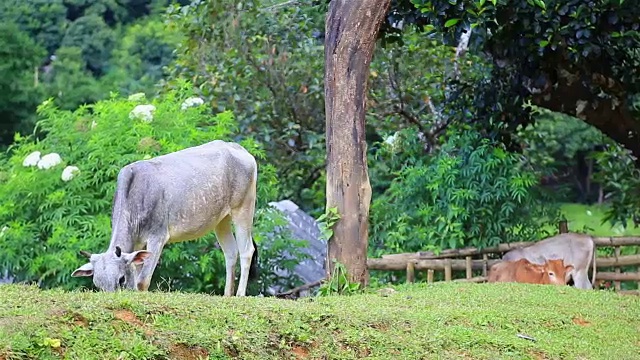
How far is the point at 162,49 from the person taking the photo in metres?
27.9

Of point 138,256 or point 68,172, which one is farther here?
point 68,172

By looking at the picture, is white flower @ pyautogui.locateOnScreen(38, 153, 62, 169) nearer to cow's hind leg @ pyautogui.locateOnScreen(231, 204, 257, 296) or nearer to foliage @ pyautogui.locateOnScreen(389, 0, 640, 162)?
cow's hind leg @ pyautogui.locateOnScreen(231, 204, 257, 296)

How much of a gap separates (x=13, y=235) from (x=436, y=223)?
4.92 m

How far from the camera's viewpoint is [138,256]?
7871mm

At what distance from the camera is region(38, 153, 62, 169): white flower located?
10.4 m

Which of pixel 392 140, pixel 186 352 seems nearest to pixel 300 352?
pixel 186 352

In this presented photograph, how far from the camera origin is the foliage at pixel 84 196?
1052cm

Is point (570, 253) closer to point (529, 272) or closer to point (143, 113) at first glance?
point (529, 272)

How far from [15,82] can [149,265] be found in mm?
10446

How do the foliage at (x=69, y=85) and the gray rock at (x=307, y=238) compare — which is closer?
the gray rock at (x=307, y=238)

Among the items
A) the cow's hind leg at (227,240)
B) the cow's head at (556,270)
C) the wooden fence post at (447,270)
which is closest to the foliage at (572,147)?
the cow's head at (556,270)

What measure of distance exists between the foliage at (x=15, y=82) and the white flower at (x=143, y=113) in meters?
7.32

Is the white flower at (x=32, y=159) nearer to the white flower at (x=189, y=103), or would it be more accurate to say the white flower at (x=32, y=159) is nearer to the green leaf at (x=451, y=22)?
the white flower at (x=189, y=103)

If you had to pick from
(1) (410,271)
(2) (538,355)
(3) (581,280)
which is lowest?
(3) (581,280)
